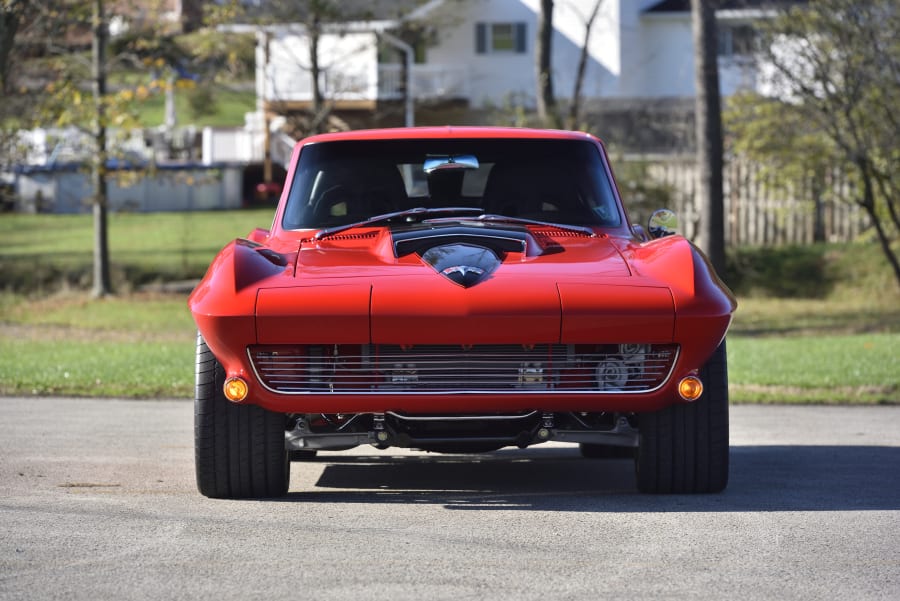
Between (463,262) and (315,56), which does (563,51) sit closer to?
(315,56)

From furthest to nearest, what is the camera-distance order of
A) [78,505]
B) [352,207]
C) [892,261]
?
[892,261], [352,207], [78,505]

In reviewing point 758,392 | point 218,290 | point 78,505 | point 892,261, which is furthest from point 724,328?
point 892,261

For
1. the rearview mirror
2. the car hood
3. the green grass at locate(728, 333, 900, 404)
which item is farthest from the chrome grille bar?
the green grass at locate(728, 333, 900, 404)

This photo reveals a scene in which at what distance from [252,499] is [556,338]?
5.22ft

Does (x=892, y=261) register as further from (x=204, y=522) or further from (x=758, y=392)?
(x=204, y=522)

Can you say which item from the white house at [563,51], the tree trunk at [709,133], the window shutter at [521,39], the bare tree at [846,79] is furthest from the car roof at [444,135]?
the window shutter at [521,39]

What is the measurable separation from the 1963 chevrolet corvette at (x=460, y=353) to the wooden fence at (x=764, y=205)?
72.7 ft

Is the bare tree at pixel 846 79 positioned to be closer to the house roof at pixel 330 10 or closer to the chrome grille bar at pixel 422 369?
the house roof at pixel 330 10

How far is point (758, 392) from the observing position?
1315 cm

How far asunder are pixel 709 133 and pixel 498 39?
26.1 meters

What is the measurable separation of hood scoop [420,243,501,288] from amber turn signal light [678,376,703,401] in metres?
0.93

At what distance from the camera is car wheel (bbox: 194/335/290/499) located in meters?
6.51

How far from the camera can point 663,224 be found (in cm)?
802

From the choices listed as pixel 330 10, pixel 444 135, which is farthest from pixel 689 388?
pixel 330 10
